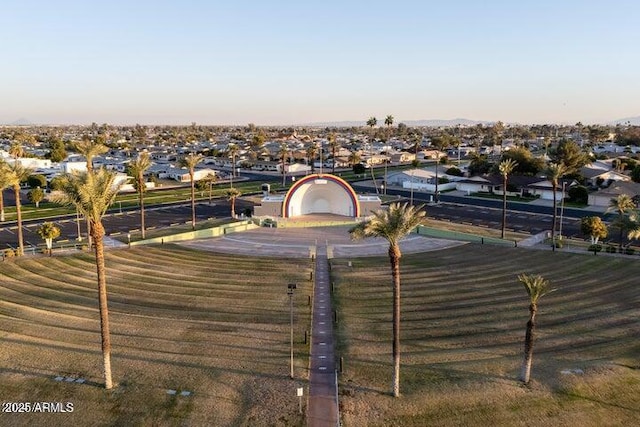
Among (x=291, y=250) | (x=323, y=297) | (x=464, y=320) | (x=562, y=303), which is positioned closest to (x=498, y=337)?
(x=464, y=320)

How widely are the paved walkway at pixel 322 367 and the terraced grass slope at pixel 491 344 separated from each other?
78 cm

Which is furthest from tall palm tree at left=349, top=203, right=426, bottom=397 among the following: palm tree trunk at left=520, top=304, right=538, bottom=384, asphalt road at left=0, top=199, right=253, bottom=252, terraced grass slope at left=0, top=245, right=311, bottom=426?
asphalt road at left=0, top=199, right=253, bottom=252

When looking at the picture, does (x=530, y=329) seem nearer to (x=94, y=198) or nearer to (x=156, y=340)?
(x=156, y=340)

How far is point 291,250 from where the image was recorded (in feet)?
214

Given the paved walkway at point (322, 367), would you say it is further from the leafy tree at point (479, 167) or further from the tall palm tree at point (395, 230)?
the leafy tree at point (479, 167)

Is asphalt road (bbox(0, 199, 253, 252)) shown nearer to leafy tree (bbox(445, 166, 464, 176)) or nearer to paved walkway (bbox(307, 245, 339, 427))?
paved walkway (bbox(307, 245, 339, 427))

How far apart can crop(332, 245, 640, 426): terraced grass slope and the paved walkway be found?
30.8 inches

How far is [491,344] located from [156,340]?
2315 cm

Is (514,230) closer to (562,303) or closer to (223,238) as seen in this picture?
(562,303)

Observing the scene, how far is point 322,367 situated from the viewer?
31.5m

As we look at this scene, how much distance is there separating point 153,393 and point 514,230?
6309 cm

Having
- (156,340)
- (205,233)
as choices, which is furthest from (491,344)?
(205,233)

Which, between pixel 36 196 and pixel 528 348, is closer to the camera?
pixel 528 348

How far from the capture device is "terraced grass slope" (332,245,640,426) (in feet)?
86.8
